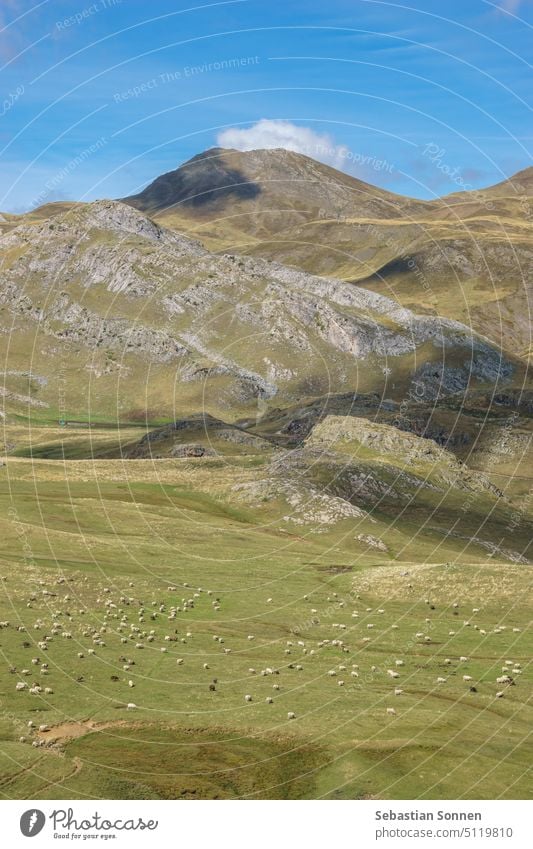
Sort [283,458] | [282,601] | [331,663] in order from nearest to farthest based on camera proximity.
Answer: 1. [331,663]
2. [282,601]
3. [283,458]

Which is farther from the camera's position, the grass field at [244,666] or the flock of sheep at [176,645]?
the flock of sheep at [176,645]

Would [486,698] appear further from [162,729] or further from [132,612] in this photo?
[132,612]

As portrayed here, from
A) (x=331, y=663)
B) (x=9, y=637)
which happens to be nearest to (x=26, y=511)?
(x=9, y=637)

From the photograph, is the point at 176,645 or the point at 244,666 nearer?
the point at 244,666

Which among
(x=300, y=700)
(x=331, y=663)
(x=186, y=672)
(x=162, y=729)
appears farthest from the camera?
(x=331, y=663)

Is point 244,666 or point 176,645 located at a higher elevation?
point 176,645

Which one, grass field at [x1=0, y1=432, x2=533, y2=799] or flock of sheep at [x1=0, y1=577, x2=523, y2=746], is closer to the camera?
grass field at [x1=0, y1=432, x2=533, y2=799]

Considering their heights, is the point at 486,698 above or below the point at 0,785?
below
